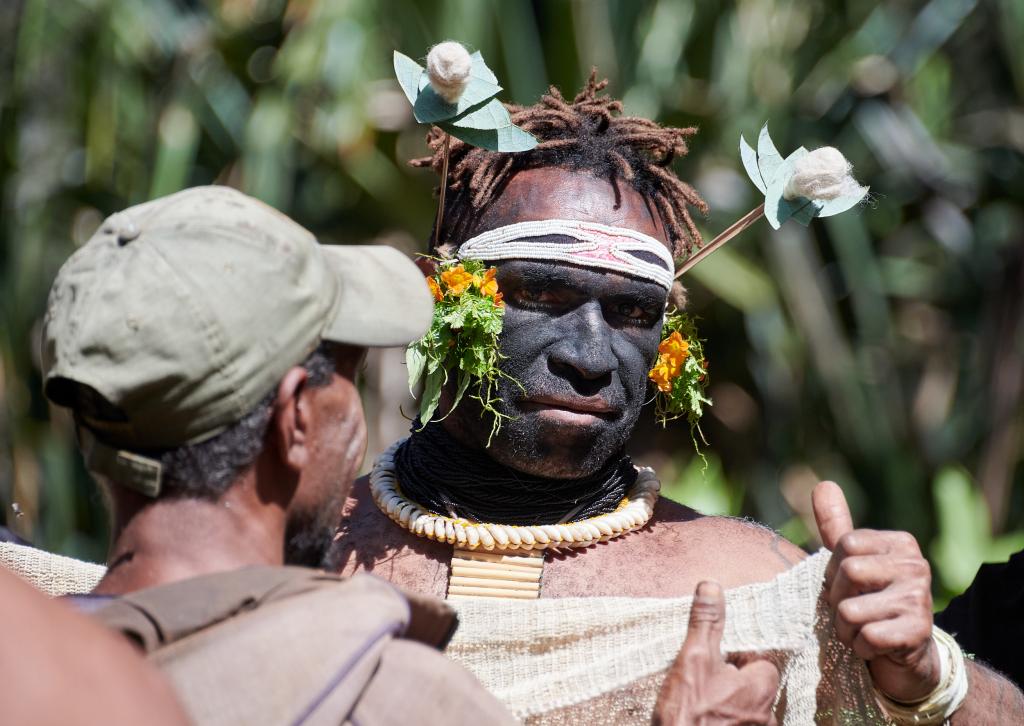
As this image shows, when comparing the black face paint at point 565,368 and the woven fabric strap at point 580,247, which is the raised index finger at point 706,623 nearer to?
the black face paint at point 565,368

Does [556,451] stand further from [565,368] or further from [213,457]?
[213,457]

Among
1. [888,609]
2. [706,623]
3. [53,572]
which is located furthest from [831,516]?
[53,572]

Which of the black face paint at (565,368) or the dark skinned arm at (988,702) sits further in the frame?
the black face paint at (565,368)

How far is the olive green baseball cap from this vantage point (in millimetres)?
1604

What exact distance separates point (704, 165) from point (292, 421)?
4716 mm

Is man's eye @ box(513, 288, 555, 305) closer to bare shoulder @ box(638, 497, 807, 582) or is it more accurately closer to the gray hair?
bare shoulder @ box(638, 497, 807, 582)

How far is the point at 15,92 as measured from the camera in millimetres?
6199

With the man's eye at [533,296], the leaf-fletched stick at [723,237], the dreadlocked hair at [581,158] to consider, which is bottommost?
the man's eye at [533,296]

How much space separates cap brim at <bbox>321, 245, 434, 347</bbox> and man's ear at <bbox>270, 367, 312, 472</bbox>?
83 millimetres

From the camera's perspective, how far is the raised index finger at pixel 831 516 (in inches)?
102

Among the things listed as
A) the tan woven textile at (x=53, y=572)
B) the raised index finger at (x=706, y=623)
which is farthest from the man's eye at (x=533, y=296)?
the tan woven textile at (x=53, y=572)

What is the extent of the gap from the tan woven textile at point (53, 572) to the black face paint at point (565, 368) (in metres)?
0.96

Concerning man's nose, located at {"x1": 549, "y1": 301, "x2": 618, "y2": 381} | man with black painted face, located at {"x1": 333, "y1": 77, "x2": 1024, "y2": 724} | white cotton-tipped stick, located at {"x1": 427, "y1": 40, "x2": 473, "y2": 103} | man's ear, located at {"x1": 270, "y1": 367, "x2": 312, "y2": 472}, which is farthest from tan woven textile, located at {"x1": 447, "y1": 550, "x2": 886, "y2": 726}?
white cotton-tipped stick, located at {"x1": 427, "y1": 40, "x2": 473, "y2": 103}

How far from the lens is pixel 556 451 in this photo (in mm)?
2936
